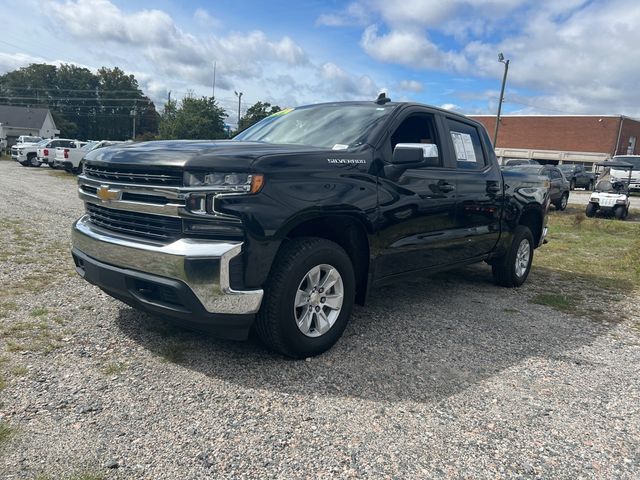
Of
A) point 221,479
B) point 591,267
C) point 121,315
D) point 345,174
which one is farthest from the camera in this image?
point 591,267

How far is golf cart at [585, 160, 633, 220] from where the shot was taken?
15727 mm

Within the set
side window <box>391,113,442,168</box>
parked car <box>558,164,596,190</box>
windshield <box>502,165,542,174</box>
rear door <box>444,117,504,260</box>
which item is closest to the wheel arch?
side window <box>391,113,442,168</box>

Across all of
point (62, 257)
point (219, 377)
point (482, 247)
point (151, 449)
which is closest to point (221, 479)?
point (151, 449)

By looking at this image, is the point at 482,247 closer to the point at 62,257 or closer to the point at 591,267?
the point at 591,267

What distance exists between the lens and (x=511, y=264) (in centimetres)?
610

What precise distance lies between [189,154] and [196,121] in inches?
2188

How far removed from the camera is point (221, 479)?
7.45 ft

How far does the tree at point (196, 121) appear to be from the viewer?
182 feet

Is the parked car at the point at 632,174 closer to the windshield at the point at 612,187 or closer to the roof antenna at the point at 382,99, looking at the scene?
the windshield at the point at 612,187

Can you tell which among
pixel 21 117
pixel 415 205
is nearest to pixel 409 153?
pixel 415 205

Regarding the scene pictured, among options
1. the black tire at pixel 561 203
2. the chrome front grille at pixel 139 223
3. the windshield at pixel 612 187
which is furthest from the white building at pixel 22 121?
the chrome front grille at pixel 139 223

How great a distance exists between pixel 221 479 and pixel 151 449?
1.41 feet

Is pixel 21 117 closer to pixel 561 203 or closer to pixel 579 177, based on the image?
pixel 579 177

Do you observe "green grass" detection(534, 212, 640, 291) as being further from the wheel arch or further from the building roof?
the building roof
